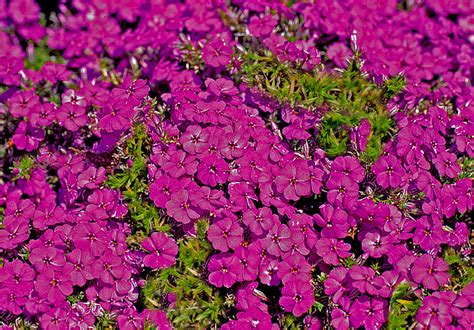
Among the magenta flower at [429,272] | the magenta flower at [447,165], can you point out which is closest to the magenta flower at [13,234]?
the magenta flower at [429,272]

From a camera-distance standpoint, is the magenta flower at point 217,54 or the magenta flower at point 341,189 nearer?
the magenta flower at point 341,189

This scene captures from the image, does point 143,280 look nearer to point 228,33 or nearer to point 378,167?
point 378,167

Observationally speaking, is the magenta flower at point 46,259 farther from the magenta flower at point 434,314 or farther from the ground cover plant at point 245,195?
the magenta flower at point 434,314

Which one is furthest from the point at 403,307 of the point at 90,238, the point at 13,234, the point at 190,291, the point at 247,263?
the point at 13,234

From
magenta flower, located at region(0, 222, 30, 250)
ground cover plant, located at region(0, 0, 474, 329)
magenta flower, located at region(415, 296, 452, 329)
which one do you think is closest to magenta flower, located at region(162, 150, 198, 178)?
ground cover plant, located at region(0, 0, 474, 329)

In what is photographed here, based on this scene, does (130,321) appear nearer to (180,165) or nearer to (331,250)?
(180,165)

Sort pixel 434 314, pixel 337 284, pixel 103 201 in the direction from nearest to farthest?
pixel 434 314, pixel 337 284, pixel 103 201

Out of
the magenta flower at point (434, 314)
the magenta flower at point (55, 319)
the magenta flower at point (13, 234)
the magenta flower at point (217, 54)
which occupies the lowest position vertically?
the magenta flower at point (55, 319)
